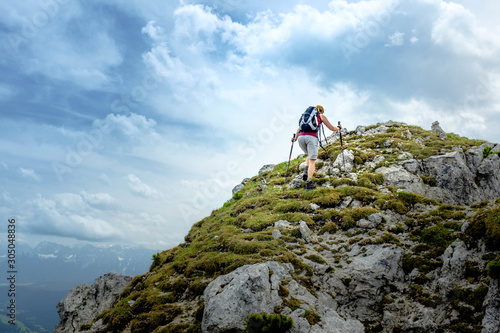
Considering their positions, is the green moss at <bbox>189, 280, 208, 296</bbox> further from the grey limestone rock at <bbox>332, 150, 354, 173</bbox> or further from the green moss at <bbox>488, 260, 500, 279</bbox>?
the grey limestone rock at <bbox>332, 150, 354, 173</bbox>

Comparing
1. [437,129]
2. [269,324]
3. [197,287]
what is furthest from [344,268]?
[437,129]

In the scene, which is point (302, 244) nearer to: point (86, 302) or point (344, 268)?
point (344, 268)

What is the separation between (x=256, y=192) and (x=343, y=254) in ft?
53.8

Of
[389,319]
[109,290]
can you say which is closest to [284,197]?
[389,319]

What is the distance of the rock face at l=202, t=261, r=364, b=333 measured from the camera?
9.24 metres

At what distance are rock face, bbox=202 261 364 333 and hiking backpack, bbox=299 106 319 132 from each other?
1195cm

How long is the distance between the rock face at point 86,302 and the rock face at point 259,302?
13550 mm

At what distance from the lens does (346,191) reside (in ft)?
70.4

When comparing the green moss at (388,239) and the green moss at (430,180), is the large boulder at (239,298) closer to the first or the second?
the green moss at (388,239)

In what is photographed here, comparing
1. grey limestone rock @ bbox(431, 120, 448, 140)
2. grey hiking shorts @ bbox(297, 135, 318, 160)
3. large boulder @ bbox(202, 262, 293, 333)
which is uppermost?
grey limestone rock @ bbox(431, 120, 448, 140)

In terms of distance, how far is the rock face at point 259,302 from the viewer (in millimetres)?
9242

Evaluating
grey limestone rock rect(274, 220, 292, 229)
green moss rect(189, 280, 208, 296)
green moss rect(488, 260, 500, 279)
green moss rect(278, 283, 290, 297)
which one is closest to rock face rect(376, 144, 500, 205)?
grey limestone rock rect(274, 220, 292, 229)

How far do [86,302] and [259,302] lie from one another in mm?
17385

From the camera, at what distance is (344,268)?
13.2 m
